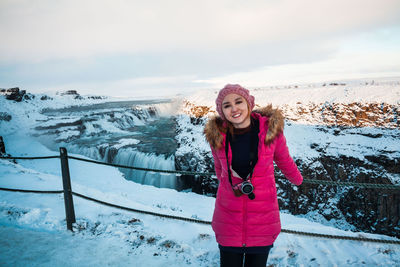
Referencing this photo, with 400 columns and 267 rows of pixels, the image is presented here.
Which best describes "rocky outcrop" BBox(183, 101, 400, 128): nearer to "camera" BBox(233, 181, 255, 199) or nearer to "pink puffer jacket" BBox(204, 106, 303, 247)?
"pink puffer jacket" BBox(204, 106, 303, 247)

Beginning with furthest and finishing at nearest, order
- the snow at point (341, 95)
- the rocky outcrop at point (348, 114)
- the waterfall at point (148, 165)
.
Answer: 1. the snow at point (341, 95)
2. the rocky outcrop at point (348, 114)
3. the waterfall at point (148, 165)

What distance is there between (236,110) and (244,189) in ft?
2.18

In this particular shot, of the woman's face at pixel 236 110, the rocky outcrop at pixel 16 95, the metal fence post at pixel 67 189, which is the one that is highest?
the rocky outcrop at pixel 16 95

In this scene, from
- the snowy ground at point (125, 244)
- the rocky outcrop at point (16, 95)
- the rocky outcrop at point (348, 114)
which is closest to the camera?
the snowy ground at point (125, 244)

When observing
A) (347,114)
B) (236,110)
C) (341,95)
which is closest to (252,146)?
(236,110)

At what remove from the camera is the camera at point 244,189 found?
167 centimetres

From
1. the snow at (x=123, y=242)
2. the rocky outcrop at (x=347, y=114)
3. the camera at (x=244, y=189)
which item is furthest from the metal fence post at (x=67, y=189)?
the rocky outcrop at (x=347, y=114)

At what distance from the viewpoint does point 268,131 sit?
1790 millimetres

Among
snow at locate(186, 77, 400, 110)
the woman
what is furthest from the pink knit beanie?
snow at locate(186, 77, 400, 110)

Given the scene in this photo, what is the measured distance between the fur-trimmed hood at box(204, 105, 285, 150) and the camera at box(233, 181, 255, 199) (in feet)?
1.24

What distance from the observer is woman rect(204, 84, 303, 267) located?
70.3 inches

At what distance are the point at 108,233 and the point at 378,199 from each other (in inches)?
630

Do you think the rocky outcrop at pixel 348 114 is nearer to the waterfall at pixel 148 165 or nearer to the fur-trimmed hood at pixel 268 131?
the waterfall at pixel 148 165

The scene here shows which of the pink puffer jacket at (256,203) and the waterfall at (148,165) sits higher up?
the pink puffer jacket at (256,203)
